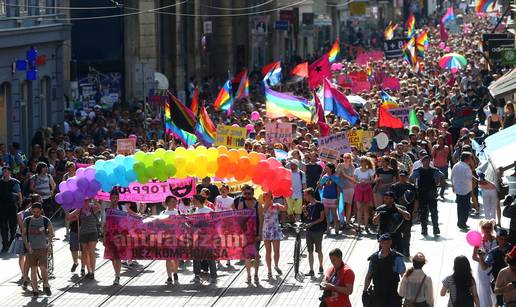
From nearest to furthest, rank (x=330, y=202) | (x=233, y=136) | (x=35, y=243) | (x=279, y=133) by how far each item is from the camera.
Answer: (x=35, y=243) → (x=330, y=202) → (x=233, y=136) → (x=279, y=133)

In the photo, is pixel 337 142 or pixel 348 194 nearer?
pixel 348 194

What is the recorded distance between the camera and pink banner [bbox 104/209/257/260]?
22969mm

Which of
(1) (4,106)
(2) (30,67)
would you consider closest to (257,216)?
(1) (4,106)

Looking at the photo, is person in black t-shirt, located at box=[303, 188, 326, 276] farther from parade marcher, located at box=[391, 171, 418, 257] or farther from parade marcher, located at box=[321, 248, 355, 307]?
parade marcher, located at box=[321, 248, 355, 307]

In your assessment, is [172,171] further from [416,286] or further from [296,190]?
[416,286]

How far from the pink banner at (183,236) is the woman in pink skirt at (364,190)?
4.83 metres

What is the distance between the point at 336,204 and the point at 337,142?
2.18 metres

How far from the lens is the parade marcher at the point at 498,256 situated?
18375 mm

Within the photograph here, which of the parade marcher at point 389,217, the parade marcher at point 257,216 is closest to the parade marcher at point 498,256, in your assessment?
the parade marcher at point 389,217

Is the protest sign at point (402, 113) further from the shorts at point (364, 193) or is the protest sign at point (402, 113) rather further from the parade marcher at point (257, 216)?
the parade marcher at point (257, 216)

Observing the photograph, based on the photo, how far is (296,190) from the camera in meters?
27.3

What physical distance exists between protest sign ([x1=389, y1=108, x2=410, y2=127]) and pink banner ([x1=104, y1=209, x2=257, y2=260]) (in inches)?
504

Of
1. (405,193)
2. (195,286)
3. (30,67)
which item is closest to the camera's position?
(195,286)

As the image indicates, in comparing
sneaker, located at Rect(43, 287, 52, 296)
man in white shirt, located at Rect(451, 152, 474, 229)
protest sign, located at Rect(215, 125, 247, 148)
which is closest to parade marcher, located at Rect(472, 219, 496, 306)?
sneaker, located at Rect(43, 287, 52, 296)
